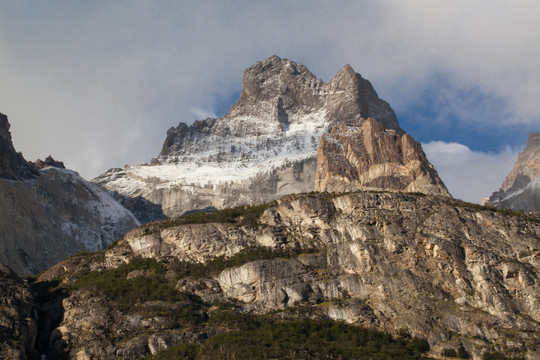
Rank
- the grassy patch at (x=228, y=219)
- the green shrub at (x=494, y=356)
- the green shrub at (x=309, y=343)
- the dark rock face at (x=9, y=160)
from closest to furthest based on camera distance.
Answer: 1. the green shrub at (x=309, y=343)
2. the green shrub at (x=494, y=356)
3. the grassy patch at (x=228, y=219)
4. the dark rock face at (x=9, y=160)

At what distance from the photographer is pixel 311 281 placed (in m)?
111

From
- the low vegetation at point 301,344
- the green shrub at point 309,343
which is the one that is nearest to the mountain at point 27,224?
the low vegetation at point 301,344

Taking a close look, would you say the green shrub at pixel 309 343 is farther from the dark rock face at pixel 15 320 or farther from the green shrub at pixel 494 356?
the dark rock face at pixel 15 320

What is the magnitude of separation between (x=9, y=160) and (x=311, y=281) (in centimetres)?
10907

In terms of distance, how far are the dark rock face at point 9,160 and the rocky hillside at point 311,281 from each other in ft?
224

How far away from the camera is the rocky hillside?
99750 millimetres

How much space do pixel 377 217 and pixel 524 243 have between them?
22.4 meters

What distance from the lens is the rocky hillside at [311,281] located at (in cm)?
9975

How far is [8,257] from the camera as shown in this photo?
167 meters

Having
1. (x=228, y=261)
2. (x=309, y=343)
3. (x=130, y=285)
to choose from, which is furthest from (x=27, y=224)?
(x=309, y=343)

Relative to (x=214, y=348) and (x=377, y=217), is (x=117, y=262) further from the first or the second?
(x=377, y=217)

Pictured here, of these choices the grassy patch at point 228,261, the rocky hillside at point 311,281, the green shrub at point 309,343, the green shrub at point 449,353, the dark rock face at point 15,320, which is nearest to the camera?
the green shrub at point 309,343

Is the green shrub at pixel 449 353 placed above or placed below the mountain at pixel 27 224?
below

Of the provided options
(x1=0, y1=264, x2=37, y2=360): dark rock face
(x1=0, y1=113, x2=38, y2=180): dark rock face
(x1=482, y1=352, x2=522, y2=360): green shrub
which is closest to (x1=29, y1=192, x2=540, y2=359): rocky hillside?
(x1=482, y1=352, x2=522, y2=360): green shrub
